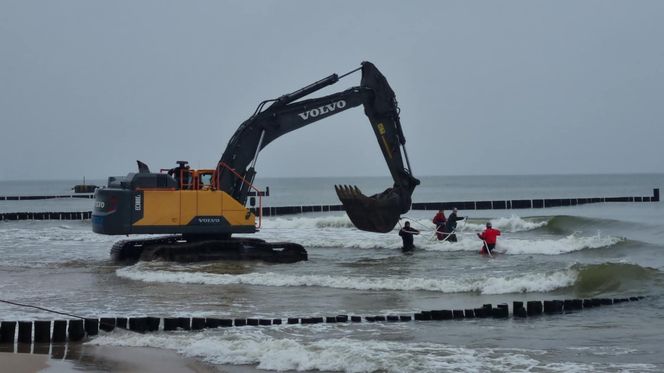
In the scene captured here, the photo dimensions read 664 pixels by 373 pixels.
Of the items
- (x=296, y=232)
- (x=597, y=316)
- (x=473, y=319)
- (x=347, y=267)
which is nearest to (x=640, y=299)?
(x=597, y=316)

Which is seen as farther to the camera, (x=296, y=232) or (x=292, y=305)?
(x=296, y=232)

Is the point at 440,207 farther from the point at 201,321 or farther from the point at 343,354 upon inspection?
the point at 343,354

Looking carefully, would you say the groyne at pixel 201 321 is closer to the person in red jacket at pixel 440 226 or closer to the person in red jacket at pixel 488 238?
the person in red jacket at pixel 488 238

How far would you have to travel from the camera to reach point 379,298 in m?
16.8

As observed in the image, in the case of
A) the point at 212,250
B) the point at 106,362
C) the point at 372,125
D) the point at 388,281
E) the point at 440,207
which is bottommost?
the point at 106,362

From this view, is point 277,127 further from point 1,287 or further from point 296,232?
point 296,232

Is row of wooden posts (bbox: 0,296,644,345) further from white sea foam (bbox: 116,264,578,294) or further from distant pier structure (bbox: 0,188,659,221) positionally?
distant pier structure (bbox: 0,188,659,221)

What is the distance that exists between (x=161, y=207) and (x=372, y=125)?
5.97 metres

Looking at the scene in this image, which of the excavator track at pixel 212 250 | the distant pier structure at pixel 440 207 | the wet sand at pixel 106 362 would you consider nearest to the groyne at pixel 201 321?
the wet sand at pixel 106 362

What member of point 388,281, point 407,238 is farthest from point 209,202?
point 407,238

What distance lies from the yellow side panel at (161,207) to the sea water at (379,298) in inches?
41.1

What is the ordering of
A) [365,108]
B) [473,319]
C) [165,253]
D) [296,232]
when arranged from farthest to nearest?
[296,232] → [365,108] → [165,253] → [473,319]

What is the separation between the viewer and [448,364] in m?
10.8

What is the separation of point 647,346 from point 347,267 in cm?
1156
